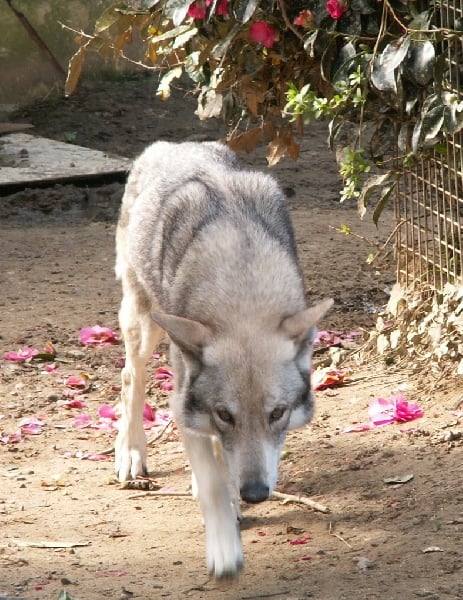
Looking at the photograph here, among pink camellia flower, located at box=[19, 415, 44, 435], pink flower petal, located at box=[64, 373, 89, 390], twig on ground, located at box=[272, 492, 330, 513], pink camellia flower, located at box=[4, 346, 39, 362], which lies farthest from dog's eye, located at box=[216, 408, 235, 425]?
pink camellia flower, located at box=[4, 346, 39, 362]

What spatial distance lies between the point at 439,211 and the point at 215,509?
240cm

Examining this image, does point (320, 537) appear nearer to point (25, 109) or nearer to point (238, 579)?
point (238, 579)

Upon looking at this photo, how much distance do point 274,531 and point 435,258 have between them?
2.12m

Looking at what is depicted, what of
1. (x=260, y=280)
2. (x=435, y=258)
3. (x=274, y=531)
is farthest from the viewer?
(x=435, y=258)

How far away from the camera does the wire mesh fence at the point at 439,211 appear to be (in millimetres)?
5496

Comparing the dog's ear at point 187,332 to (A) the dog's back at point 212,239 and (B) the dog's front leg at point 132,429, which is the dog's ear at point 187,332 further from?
(B) the dog's front leg at point 132,429

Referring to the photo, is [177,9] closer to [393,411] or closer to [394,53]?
[394,53]

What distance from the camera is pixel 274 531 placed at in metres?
4.86

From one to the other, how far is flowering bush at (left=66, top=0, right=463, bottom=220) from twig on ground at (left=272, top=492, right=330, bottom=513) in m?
1.77

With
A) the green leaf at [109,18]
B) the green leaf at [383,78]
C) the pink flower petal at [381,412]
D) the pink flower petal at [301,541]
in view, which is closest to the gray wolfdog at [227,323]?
the pink flower petal at [301,541]

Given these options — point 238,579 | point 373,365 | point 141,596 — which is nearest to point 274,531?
point 238,579

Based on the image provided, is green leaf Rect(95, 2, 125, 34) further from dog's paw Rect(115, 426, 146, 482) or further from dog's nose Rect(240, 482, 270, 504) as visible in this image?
dog's nose Rect(240, 482, 270, 504)

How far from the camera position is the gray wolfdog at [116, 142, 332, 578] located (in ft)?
13.6

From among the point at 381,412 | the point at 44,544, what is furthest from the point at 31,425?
the point at 381,412
